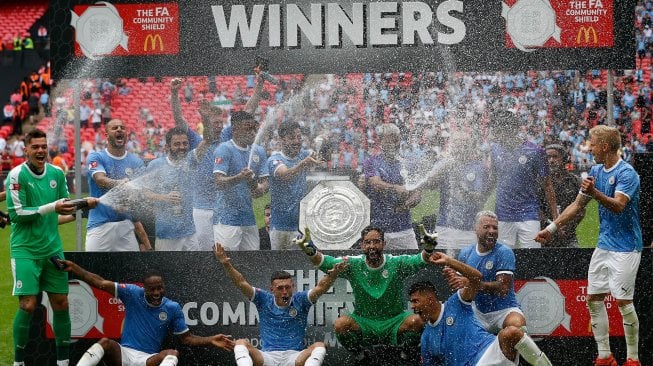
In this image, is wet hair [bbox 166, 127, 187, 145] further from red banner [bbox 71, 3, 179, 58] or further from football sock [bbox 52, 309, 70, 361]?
football sock [bbox 52, 309, 70, 361]

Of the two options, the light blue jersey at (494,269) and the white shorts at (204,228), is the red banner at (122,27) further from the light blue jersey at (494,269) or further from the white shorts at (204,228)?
the light blue jersey at (494,269)

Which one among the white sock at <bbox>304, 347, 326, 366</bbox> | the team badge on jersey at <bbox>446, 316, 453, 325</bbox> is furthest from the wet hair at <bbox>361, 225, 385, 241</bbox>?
the white sock at <bbox>304, 347, 326, 366</bbox>

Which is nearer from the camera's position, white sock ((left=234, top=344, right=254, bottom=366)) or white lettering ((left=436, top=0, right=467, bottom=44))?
white sock ((left=234, top=344, right=254, bottom=366))

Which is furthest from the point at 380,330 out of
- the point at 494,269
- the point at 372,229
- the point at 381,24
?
the point at 381,24

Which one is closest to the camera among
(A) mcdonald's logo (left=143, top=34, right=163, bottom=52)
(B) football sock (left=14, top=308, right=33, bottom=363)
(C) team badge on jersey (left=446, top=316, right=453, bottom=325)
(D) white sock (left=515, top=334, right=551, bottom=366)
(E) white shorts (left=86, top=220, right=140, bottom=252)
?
(D) white sock (left=515, top=334, right=551, bottom=366)

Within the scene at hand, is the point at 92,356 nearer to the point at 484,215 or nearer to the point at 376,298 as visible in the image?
the point at 376,298

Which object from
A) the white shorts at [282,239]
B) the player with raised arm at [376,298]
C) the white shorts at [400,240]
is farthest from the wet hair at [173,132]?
the white shorts at [400,240]

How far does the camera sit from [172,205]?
7.96m

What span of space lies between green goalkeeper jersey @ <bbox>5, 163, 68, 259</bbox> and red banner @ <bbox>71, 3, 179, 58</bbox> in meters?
1.13

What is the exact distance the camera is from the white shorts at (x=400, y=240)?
25.7ft

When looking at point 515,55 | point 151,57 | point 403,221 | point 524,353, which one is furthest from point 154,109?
point 524,353

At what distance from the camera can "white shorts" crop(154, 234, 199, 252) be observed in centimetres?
799

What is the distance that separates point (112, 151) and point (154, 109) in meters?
0.47

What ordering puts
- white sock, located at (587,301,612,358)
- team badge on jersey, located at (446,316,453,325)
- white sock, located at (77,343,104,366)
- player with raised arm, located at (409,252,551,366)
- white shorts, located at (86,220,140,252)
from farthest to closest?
white shorts, located at (86,220,140,252) < white sock, located at (587,301,612,358) < white sock, located at (77,343,104,366) < team badge on jersey, located at (446,316,453,325) < player with raised arm, located at (409,252,551,366)
